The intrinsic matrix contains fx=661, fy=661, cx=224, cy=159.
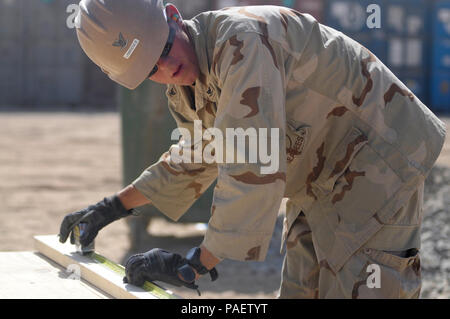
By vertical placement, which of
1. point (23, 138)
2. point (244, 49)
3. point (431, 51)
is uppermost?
point (244, 49)

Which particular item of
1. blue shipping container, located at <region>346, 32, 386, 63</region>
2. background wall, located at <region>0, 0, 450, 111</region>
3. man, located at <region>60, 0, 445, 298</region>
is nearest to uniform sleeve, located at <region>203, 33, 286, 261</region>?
man, located at <region>60, 0, 445, 298</region>

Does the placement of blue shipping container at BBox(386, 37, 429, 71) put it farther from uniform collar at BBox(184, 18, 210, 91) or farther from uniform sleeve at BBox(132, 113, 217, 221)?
uniform collar at BBox(184, 18, 210, 91)

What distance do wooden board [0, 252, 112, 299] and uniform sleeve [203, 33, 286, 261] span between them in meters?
0.50

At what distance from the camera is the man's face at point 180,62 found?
1.83 m

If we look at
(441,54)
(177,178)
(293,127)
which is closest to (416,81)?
(441,54)

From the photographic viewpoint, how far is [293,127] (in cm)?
186

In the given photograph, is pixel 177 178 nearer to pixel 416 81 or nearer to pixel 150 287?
pixel 150 287

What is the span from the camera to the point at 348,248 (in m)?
1.88

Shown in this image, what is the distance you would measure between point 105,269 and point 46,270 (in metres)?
0.27

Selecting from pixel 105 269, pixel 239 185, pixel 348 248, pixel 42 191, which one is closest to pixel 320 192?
pixel 348 248

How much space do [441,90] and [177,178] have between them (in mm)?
13524

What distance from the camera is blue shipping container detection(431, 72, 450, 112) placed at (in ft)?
48.2

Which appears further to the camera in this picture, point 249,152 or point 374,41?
point 374,41
